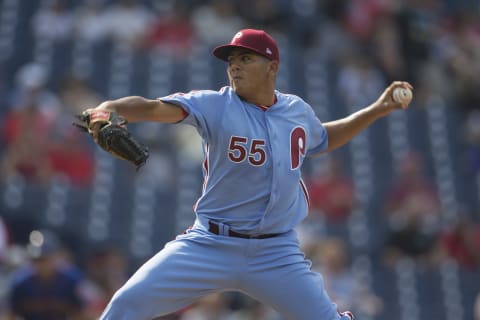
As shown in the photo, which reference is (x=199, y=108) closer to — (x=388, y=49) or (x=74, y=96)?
(x=74, y=96)

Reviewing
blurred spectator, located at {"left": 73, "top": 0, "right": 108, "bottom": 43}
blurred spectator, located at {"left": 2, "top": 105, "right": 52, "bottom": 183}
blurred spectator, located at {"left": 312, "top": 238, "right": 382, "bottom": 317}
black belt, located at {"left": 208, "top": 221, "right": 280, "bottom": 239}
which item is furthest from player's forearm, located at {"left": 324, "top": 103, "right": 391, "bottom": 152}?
blurred spectator, located at {"left": 73, "top": 0, "right": 108, "bottom": 43}

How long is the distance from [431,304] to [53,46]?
15.8 ft

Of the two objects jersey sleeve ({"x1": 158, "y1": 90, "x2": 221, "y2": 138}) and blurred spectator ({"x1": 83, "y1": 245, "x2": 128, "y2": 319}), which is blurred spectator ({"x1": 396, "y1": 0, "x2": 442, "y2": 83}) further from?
jersey sleeve ({"x1": 158, "y1": 90, "x2": 221, "y2": 138})

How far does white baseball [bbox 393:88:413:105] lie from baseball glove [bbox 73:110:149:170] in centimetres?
166

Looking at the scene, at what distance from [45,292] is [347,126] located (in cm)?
307

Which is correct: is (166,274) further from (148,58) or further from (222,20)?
(222,20)

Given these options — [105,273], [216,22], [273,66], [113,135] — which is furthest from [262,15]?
[113,135]

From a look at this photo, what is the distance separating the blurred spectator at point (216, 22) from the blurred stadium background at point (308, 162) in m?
0.02

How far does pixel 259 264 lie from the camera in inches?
188

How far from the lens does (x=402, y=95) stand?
5.48 m

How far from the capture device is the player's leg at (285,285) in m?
4.77

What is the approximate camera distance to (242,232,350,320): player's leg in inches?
188

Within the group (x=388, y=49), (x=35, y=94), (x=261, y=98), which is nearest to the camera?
(x=261, y=98)

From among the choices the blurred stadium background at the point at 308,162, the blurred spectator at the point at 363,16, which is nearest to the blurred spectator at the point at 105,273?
the blurred stadium background at the point at 308,162
